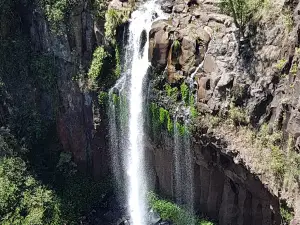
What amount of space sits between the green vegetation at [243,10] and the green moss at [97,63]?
6.24 meters

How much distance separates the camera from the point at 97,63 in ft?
63.5

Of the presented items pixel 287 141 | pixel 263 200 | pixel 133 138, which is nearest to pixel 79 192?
pixel 133 138

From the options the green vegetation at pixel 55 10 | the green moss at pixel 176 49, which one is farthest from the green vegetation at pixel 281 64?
the green vegetation at pixel 55 10

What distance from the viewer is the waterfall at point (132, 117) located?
1838 centimetres

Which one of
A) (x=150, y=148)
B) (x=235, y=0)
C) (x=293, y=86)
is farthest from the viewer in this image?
(x=150, y=148)

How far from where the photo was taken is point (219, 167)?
1680cm

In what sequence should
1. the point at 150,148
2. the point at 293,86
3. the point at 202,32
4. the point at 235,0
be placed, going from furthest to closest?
the point at 150,148 < the point at 202,32 < the point at 235,0 < the point at 293,86

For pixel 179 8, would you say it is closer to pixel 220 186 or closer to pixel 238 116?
pixel 238 116

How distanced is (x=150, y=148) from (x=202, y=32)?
18.4ft

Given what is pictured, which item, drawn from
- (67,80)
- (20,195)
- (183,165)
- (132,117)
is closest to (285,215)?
(183,165)

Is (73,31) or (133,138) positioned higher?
(73,31)

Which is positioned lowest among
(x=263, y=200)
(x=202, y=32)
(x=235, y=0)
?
(x=263, y=200)

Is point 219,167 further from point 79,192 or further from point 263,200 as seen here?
point 79,192

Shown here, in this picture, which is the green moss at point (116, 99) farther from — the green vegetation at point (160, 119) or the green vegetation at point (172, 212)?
the green vegetation at point (172, 212)
